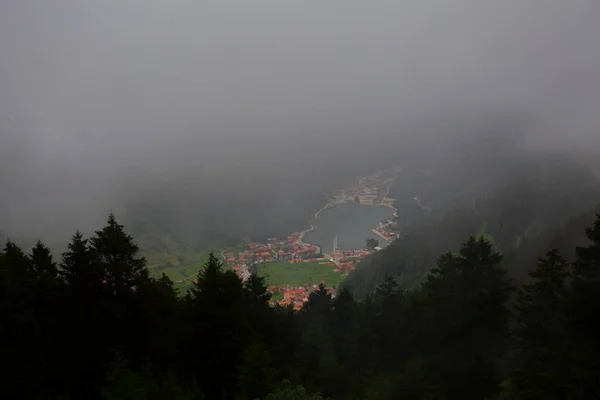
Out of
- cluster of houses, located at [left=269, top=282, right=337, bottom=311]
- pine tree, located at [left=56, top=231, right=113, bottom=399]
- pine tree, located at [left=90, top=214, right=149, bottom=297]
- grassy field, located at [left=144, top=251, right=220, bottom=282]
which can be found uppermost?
grassy field, located at [left=144, top=251, right=220, bottom=282]

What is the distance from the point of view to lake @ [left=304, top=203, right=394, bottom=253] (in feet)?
502

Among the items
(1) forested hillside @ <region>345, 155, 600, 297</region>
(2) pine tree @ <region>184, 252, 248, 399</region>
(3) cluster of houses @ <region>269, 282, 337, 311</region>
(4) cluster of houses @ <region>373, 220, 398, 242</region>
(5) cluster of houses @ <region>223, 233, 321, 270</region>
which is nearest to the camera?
(2) pine tree @ <region>184, 252, 248, 399</region>

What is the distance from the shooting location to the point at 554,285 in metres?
17.7

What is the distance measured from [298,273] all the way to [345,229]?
76.4 m

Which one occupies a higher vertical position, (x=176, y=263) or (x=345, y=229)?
(x=345, y=229)

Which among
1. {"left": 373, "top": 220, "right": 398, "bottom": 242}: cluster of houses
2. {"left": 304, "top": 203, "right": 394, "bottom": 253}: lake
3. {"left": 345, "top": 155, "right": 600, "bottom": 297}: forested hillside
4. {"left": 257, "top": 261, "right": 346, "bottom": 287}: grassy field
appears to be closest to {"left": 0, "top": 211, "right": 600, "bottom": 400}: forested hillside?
{"left": 345, "top": 155, "right": 600, "bottom": 297}: forested hillside

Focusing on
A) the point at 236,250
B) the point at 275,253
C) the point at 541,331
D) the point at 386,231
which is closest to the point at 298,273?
the point at 275,253

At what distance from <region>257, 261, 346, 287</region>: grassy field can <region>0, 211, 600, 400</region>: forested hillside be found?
71467mm

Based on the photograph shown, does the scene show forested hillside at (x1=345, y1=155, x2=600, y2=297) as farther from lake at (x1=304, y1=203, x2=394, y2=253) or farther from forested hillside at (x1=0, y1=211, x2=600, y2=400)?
forested hillside at (x1=0, y1=211, x2=600, y2=400)

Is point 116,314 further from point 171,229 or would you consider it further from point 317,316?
point 171,229

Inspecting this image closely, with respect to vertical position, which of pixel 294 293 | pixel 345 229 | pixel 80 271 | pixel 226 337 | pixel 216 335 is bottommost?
pixel 226 337

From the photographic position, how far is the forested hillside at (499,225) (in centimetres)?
10756

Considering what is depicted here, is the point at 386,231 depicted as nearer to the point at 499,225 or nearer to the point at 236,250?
Answer: the point at 499,225

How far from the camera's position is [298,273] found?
101m
